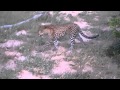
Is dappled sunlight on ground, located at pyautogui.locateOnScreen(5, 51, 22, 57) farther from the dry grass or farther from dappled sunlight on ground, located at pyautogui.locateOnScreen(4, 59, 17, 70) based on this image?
dappled sunlight on ground, located at pyautogui.locateOnScreen(4, 59, 17, 70)

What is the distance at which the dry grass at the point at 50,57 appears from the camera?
11727 millimetres

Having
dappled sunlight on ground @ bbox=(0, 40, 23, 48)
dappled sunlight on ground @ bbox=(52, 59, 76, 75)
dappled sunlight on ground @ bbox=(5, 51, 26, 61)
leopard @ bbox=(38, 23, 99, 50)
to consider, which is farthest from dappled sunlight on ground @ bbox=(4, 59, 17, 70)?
leopard @ bbox=(38, 23, 99, 50)

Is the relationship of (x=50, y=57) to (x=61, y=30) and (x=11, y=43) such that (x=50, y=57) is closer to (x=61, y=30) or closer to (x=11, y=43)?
(x=61, y=30)

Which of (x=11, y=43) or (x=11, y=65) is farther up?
(x=11, y=43)

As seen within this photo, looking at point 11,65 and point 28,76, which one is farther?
point 11,65

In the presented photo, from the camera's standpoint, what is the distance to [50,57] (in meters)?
13.3

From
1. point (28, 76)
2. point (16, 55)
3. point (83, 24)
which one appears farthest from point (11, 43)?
point (83, 24)

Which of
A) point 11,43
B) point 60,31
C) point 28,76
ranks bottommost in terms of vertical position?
point 28,76

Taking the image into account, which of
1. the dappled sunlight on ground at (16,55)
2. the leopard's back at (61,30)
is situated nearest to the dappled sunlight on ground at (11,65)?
the dappled sunlight on ground at (16,55)

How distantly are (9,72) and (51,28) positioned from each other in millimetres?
3336

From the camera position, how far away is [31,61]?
12.7 m

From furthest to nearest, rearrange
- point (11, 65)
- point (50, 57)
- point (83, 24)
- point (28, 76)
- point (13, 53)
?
1. point (83, 24)
2. point (13, 53)
3. point (50, 57)
4. point (11, 65)
5. point (28, 76)

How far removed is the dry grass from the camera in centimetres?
1173

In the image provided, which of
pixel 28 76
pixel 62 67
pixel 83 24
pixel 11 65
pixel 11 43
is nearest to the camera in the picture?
pixel 28 76
